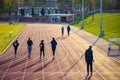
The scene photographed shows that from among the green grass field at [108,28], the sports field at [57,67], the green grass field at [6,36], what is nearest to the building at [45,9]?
the green grass field at [108,28]

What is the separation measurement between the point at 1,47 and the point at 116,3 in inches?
2808

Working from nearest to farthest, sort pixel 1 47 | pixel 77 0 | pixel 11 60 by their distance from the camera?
pixel 11 60, pixel 1 47, pixel 77 0

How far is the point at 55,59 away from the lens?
2656cm

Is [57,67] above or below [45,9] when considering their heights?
below

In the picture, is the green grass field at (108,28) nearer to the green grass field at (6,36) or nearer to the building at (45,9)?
the green grass field at (6,36)

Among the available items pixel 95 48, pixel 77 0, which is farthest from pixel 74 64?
pixel 77 0

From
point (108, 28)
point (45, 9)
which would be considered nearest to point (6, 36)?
point (108, 28)

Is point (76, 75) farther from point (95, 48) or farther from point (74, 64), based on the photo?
point (95, 48)

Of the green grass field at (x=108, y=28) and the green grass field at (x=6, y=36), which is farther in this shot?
the green grass field at (x=108, y=28)

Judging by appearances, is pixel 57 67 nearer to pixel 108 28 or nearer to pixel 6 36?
pixel 6 36

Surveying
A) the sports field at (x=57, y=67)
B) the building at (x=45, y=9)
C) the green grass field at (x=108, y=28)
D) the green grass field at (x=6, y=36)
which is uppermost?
the building at (x=45, y=9)

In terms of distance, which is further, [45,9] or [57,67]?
[45,9]

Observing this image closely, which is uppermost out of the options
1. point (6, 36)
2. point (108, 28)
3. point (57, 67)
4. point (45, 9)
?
point (45, 9)

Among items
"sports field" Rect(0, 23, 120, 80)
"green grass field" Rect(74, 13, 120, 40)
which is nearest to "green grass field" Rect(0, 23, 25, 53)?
"sports field" Rect(0, 23, 120, 80)
